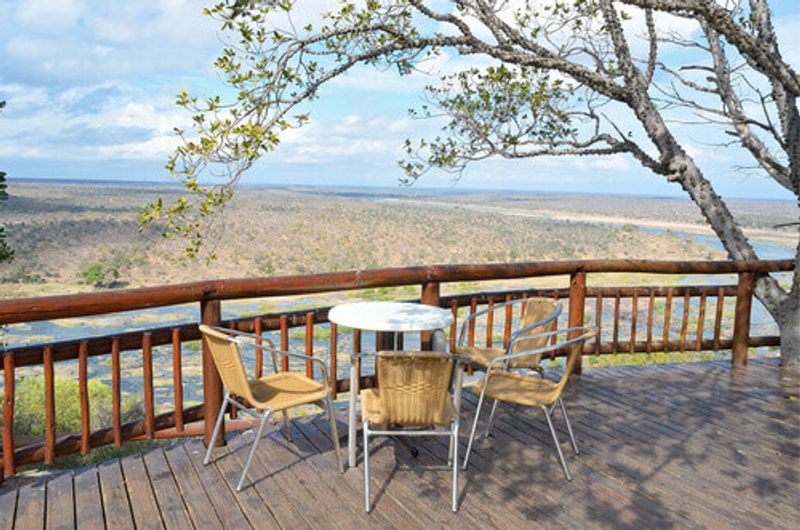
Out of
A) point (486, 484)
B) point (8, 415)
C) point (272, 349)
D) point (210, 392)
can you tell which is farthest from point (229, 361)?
point (486, 484)

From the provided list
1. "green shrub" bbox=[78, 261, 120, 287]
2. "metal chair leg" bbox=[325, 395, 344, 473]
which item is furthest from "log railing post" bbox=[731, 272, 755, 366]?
"green shrub" bbox=[78, 261, 120, 287]

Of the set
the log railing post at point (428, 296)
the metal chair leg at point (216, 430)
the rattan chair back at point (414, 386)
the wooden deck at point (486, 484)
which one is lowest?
the wooden deck at point (486, 484)

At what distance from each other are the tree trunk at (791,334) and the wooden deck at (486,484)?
5.49 ft

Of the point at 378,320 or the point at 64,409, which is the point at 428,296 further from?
the point at 64,409

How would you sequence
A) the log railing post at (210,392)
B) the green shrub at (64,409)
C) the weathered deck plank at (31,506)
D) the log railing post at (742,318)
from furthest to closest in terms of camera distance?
the green shrub at (64,409) < the log railing post at (742,318) < the log railing post at (210,392) < the weathered deck plank at (31,506)

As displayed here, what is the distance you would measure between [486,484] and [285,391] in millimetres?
1157

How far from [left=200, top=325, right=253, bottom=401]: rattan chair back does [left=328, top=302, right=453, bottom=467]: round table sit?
533 millimetres

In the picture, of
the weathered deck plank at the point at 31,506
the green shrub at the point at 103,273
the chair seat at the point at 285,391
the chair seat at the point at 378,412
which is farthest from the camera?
the green shrub at the point at 103,273

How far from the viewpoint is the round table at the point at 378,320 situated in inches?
126

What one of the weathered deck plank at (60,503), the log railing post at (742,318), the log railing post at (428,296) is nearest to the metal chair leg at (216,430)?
the weathered deck plank at (60,503)

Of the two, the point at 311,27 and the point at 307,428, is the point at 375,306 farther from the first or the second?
the point at 311,27

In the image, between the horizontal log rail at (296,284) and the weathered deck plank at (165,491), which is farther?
the horizontal log rail at (296,284)

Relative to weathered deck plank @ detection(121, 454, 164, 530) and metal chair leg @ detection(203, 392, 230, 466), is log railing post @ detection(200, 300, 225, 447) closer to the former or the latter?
metal chair leg @ detection(203, 392, 230, 466)

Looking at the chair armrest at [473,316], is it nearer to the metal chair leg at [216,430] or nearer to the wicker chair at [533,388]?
the wicker chair at [533,388]
